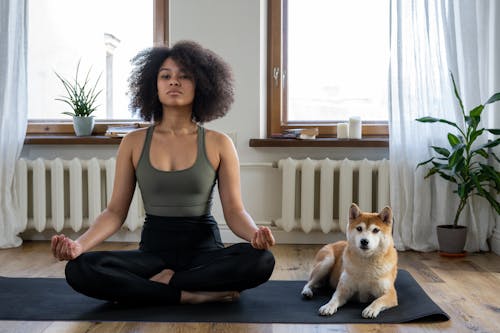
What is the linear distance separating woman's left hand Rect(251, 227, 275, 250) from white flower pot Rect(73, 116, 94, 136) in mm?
2050

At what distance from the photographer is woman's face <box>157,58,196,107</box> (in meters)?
2.42

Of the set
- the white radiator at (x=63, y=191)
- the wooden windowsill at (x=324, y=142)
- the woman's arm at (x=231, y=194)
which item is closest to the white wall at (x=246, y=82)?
the wooden windowsill at (x=324, y=142)

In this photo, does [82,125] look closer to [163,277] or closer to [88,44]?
[88,44]

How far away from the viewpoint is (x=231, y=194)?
2.44 metres

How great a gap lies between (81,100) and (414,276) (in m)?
2.20

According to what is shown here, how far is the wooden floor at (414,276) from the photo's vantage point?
2.06 metres

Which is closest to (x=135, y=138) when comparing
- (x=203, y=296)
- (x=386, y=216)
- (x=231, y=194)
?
(x=231, y=194)

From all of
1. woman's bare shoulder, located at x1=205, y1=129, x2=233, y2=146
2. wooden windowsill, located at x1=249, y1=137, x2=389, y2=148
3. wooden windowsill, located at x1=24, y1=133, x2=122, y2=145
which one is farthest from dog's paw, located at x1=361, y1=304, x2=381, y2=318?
wooden windowsill, located at x1=24, y1=133, x2=122, y2=145

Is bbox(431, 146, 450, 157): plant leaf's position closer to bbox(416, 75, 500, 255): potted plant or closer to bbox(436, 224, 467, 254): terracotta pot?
bbox(416, 75, 500, 255): potted plant

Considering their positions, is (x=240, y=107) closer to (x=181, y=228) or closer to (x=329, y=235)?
(x=329, y=235)

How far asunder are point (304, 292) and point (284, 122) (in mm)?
1681

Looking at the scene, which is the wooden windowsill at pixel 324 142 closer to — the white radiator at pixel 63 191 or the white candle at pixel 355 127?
the white candle at pixel 355 127

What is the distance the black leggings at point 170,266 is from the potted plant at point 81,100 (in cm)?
168

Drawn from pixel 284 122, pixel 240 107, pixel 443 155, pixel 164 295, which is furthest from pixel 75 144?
pixel 443 155
